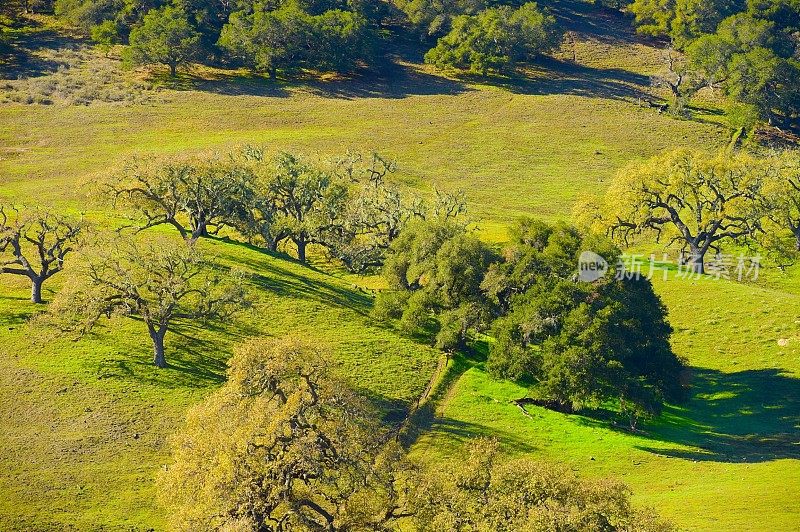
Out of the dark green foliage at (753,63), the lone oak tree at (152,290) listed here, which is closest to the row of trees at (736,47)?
the dark green foliage at (753,63)

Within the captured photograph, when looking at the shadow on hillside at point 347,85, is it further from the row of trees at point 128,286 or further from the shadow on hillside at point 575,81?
the row of trees at point 128,286

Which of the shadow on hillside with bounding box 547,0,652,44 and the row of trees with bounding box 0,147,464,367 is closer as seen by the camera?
the row of trees with bounding box 0,147,464,367

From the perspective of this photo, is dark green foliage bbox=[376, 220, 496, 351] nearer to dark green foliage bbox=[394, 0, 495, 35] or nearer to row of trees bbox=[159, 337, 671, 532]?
row of trees bbox=[159, 337, 671, 532]

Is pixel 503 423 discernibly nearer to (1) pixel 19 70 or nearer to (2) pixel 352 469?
(2) pixel 352 469

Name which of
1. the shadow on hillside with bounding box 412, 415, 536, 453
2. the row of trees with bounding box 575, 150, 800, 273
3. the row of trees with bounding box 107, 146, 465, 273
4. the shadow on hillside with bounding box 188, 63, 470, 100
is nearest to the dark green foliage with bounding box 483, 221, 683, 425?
the shadow on hillside with bounding box 412, 415, 536, 453

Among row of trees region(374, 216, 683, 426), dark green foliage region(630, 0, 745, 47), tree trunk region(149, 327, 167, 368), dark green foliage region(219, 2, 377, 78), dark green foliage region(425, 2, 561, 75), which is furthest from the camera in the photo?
dark green foliage region(630, 0, 745, 47)
